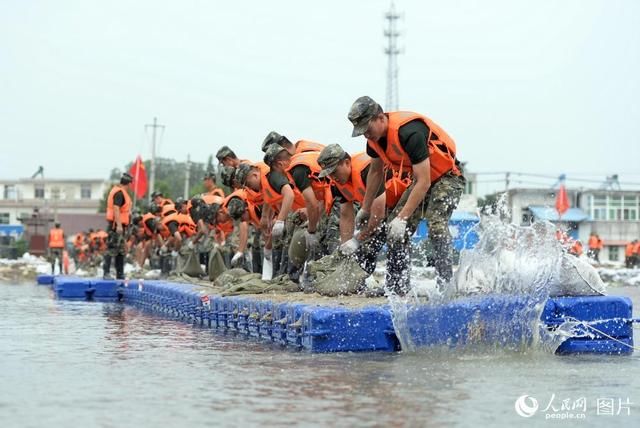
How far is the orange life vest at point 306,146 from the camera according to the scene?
12.6 meters

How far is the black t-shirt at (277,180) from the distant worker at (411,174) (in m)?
2.61

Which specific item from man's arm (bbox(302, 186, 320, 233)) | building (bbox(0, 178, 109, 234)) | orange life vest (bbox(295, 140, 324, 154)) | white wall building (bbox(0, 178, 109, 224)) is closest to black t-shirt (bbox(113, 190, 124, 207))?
orange life vest (bbox(295, 140, 324, 154))

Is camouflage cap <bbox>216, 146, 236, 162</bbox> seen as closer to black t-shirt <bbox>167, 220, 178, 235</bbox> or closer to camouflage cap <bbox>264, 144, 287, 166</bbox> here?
camouflage cap <bbox>264, 144, 287, 166</bbox>

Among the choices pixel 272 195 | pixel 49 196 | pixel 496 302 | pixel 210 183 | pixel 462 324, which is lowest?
pixel 462 324

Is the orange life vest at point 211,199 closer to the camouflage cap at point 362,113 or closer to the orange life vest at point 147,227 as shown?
the orange life vest at point 147,227

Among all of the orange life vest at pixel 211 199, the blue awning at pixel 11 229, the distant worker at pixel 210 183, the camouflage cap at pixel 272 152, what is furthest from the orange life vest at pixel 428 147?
the blue awning at pixel 11 229

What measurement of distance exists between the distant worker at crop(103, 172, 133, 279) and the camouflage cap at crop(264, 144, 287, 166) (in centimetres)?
850

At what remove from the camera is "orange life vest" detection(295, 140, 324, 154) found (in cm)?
1259

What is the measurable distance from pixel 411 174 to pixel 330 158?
845 mm

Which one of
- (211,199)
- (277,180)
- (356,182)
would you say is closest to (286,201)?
(277,180)

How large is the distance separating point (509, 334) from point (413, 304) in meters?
0.74

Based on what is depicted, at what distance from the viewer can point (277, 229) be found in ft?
40.9

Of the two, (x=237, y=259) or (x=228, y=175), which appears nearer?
(x=237, y=259)

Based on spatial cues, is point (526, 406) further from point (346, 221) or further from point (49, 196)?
point (49, 196)
